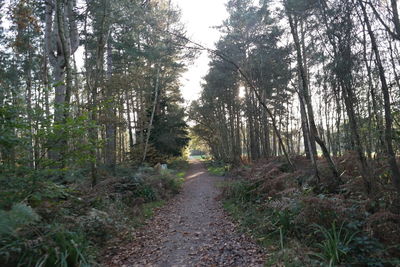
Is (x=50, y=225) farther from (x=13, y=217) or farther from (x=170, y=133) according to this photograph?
(x=170, y=133)

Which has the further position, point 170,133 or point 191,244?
point 170,133

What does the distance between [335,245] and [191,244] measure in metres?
2.87

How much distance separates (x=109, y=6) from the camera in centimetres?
937

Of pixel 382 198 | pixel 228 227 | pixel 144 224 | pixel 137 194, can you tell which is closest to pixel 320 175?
pixel 382 198

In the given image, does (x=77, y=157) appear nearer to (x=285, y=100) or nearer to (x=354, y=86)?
(x=354, y=86)

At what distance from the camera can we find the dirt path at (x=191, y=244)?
461 centimetres

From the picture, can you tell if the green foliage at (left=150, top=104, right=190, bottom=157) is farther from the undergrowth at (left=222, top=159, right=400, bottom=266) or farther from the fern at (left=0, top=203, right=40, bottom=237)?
the fern at (left=0, top=203, right=40, bottom=237)

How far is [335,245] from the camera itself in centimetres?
392

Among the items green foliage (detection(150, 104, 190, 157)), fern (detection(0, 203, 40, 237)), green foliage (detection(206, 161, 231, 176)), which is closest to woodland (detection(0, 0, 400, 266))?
fern (detection(0, 203, 40, 237))

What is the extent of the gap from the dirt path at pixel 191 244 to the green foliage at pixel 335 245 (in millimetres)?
1050

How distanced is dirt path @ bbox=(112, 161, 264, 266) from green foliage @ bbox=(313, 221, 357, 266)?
105cm

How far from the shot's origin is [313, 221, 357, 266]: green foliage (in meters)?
3.82

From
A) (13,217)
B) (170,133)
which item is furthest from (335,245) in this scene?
(170,133)

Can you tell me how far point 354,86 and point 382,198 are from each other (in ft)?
8.62
